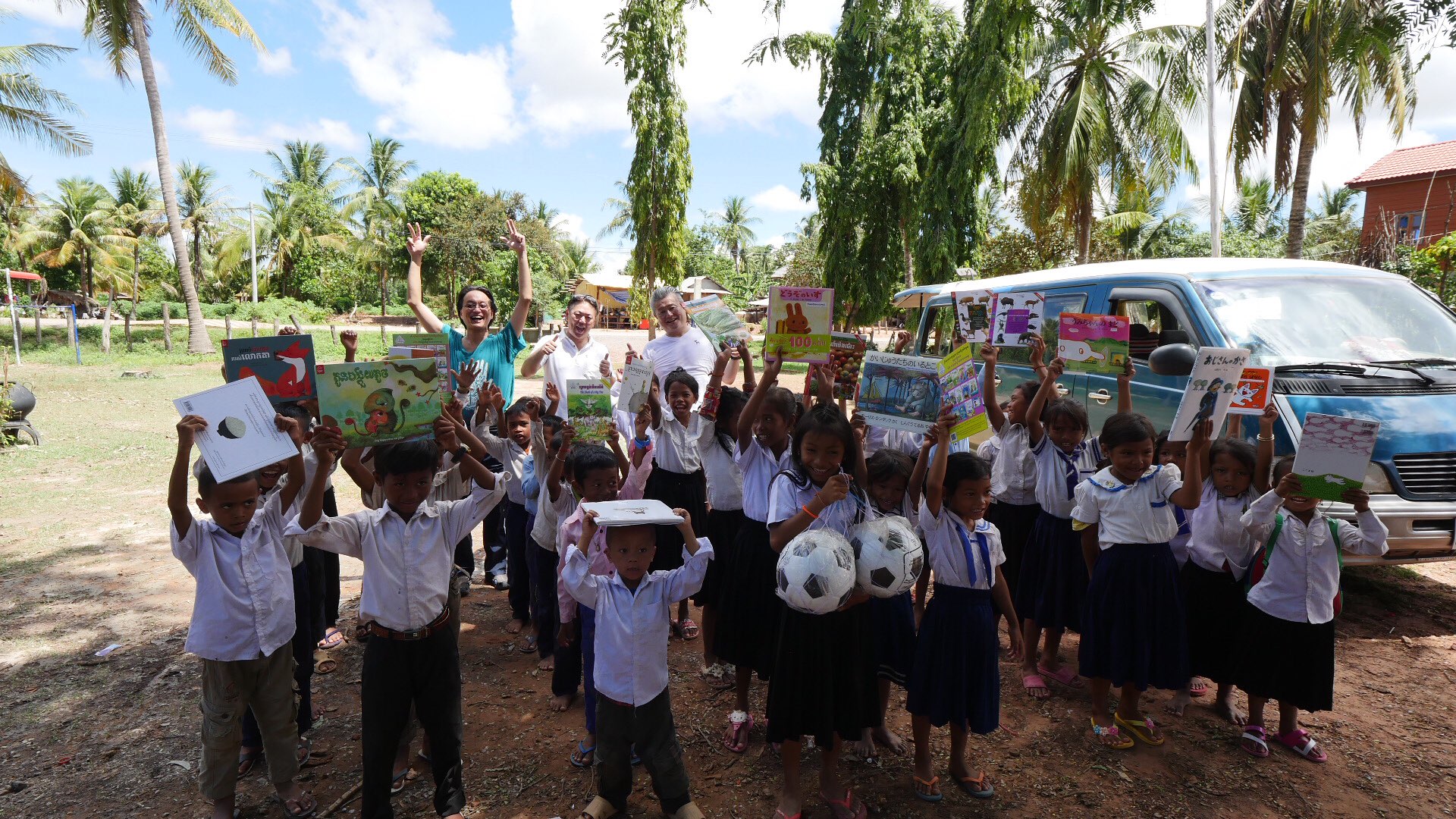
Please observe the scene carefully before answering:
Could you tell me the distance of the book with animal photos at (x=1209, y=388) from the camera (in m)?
3.13

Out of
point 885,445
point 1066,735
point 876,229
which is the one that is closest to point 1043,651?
point 1066,735

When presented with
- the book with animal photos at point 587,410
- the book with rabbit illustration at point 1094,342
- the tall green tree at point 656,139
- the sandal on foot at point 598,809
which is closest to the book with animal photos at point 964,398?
the book with rabbit illustration at point 1094,342

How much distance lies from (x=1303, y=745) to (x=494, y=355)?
15.9ft

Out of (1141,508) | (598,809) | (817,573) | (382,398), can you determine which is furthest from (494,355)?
(1141,508)

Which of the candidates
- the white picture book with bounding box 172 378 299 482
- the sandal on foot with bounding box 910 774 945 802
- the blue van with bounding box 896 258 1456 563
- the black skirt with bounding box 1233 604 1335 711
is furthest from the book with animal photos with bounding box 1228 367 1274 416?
the white picture book with bounding box 172 378 299 482

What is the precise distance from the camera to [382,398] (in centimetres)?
283

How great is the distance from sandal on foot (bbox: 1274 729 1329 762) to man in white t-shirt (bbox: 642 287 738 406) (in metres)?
3.45

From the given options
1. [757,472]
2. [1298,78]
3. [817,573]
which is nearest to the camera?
[817,573]

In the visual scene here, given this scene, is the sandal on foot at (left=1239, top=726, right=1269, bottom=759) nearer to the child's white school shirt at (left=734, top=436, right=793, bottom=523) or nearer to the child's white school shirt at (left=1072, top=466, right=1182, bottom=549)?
the child's white school shirt at (left=1072, top=466, right=1182, bottom=549)

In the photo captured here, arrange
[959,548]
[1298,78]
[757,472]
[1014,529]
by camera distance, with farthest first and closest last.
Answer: [1298,78]
[1014,529]
[757,472]
[959,548]

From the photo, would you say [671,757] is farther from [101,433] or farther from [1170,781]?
[101,433]

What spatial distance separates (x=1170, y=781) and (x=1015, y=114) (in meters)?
14.2

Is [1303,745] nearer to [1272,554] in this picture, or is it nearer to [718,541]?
[1272,554]

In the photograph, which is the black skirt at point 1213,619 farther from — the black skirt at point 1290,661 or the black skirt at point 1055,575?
the black skirt at point 1055,575
